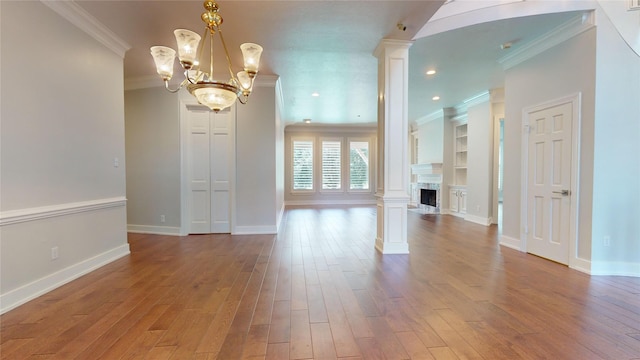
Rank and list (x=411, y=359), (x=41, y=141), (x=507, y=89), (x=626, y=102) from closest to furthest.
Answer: (x=411, y=359)
(x=41, y=141)
(x=626, y=102)
(x=507, y=89)

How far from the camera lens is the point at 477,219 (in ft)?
21.3

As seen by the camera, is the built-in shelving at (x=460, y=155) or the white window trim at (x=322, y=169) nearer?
the built-in shelving at (x=460, y=155)

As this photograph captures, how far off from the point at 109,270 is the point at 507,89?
20.2ft

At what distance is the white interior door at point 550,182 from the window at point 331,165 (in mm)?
6883

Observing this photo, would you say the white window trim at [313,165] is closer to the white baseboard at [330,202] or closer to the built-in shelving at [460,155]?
the white baseboard at [330,202]

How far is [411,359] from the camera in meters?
1.67

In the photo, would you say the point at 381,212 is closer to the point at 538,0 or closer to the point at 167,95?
the point at 538,0

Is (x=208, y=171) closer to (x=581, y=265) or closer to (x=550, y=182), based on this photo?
(x=550, y=182)

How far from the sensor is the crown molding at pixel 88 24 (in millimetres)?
2792

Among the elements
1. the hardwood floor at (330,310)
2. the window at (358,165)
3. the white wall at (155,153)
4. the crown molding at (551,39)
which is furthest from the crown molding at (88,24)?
the window at (358,165)

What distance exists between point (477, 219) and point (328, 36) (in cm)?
544

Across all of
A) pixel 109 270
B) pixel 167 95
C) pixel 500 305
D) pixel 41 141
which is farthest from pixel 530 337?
pixel 167 95

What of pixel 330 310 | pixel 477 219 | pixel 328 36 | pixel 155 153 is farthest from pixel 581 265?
pixel 155 153

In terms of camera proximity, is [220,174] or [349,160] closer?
[220,174]
